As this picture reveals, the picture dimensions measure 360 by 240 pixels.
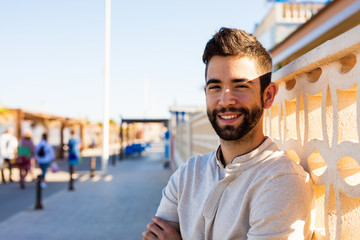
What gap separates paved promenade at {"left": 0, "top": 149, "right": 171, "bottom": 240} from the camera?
6.08 m

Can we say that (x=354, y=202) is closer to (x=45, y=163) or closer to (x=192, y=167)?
(x=192, y=167)

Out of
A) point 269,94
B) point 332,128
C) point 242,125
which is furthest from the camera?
point 269,94

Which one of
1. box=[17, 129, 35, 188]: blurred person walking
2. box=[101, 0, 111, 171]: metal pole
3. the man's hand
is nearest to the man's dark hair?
the man's hand

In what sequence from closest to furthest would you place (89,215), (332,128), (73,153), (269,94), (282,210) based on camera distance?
(282,210), (332,128), (269,94), (89,215), (73,153)

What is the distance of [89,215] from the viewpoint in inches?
291

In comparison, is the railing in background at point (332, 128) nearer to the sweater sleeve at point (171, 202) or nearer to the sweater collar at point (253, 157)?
the sweater collar at point (253, 157)

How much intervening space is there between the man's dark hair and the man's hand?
2.80 feet

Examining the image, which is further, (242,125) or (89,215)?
(89,215)

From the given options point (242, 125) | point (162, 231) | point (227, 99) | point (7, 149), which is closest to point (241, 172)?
point (242, 125)

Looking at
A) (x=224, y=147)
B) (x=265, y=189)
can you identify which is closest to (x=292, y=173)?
(x=265, y=189)

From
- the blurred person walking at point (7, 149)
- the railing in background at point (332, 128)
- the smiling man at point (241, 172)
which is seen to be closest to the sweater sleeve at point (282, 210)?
the smiling man at point (241, 172)

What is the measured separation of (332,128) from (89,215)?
270 inches

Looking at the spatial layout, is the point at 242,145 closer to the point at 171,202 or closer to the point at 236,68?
the point at 236,68

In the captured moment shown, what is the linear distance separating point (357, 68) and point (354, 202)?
50 centimetres
